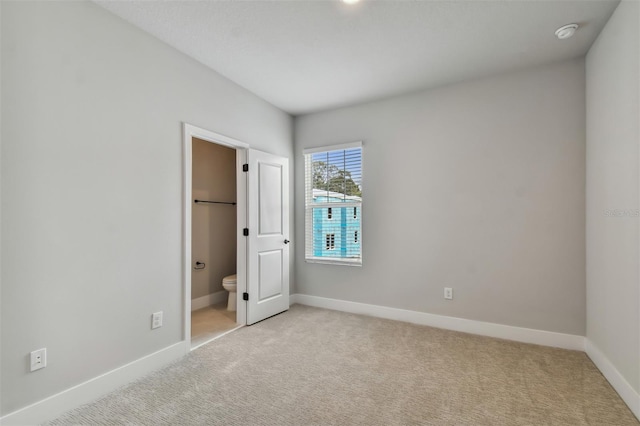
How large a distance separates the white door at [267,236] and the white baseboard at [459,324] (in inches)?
24.4

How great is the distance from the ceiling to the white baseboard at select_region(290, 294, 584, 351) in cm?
257

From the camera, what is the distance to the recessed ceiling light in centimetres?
228

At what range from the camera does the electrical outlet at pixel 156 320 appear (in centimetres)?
242

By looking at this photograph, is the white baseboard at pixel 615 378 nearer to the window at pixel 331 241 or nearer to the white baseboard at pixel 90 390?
the window at pixel 331 241

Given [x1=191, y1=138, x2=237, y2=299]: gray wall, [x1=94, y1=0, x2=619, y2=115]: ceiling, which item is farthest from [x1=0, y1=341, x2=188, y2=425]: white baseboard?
[x1=94, y1=0, x2=619, y2=115]: ceiling

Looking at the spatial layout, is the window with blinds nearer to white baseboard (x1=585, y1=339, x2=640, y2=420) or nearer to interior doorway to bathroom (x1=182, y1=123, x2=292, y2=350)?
interior doorway to bathroom (x1=182, y1=123, x2=292, y2=350)

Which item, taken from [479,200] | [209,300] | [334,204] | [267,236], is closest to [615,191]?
[479,200]

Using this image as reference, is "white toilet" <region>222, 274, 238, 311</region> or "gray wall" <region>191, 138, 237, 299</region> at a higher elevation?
"gray wall" <region>191, 138, 237, 299</region>

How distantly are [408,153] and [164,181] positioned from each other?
260cm

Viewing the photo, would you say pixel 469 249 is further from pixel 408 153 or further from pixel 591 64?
pixel 591 64

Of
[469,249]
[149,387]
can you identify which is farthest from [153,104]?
[469,249]

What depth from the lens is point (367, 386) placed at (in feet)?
7.03

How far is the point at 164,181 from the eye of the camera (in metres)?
2.53

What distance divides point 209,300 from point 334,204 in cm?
227
